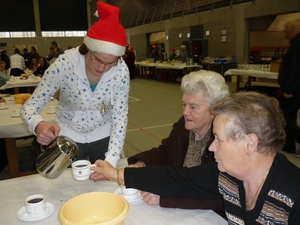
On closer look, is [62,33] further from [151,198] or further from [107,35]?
[151,198]

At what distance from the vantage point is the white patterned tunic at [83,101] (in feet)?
5.49

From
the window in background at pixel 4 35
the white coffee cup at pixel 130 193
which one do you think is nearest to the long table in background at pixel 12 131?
the white coffee cup at pixel 130 193

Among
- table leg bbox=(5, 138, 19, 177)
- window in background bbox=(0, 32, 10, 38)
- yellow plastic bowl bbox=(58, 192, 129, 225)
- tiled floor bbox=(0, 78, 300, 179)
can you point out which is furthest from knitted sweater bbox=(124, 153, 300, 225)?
window in background bbox=(0, 32, 10, 38)

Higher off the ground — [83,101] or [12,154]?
[83,101]

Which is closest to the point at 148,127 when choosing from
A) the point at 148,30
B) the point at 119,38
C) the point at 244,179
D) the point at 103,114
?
the point at 103,114

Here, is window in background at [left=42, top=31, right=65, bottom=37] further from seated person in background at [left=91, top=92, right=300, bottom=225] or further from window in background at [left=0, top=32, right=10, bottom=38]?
seated person in background at [left=91, top=92, right=300, bottom=225]

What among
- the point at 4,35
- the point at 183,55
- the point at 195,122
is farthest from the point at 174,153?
the point at 4,35

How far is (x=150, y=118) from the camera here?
5.74 meters

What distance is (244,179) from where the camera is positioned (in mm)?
1038

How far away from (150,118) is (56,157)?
14.9 ft

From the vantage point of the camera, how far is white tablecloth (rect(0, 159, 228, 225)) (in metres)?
1.14

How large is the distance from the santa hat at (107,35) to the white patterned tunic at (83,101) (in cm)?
18

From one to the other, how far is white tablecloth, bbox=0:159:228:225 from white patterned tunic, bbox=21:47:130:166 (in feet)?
0.80

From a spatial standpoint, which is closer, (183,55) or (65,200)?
(65,200)
